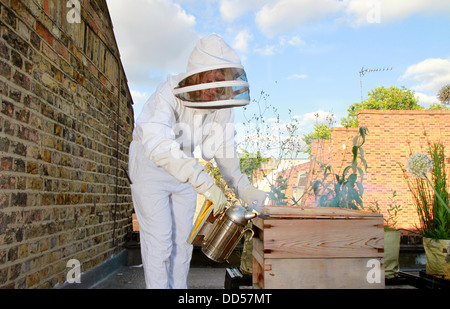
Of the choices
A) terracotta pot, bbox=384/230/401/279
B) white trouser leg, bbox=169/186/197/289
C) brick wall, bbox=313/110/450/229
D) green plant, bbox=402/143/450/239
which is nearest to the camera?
white trouser leg, bbox=169/186/197/289

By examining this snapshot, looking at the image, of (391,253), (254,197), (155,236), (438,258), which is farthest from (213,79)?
(391,253)

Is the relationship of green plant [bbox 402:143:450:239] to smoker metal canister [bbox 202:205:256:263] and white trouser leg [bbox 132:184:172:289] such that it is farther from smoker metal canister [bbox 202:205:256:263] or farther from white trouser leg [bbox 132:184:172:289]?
white trouser leg [bbox 132:184:172:289]

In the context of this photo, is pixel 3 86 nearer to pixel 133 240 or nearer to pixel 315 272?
pixel 315 272

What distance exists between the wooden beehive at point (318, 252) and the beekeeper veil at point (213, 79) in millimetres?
691

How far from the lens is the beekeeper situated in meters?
1.87

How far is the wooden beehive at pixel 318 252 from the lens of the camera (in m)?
1.65

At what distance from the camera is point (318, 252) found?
1666 millimetres

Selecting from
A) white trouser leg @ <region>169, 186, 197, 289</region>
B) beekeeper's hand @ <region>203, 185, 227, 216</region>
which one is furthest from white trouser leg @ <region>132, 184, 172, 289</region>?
beekeeper's hand @ <region>203, 185, 227, 216</region>

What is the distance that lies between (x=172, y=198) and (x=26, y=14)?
1356 millimetres

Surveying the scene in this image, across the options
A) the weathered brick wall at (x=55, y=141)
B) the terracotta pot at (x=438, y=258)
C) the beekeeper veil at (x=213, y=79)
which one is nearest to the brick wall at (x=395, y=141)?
→ the weathered brick wall at (x=55, y=141)

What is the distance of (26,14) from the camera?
2049mm

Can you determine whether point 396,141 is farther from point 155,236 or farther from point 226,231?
point 155,236

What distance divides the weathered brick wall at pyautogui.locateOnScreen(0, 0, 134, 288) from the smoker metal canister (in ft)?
3.46

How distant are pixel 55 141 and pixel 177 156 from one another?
3.57ft
